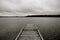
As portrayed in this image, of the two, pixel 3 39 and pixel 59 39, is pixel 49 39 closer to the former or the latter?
pixel 59 39

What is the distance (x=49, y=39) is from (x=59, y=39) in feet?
6.05

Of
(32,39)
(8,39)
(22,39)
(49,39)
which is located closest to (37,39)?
(32,39)

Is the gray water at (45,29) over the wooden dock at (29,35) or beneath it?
beneath

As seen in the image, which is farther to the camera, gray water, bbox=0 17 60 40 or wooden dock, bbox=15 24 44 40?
gray water, bbox=0 17 60 40

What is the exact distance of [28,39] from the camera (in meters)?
9.09

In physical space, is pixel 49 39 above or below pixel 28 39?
below

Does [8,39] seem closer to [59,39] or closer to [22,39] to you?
[22,39]

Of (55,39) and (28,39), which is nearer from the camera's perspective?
(28,39)

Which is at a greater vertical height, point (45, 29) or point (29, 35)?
point (29, 35)

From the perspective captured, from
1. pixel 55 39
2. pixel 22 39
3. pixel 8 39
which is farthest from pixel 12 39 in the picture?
pixel 55 39

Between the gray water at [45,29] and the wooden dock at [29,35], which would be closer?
the wooden dock at [29,35]

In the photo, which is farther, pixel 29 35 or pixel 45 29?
pixel 45 29

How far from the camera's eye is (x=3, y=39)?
14.0 m

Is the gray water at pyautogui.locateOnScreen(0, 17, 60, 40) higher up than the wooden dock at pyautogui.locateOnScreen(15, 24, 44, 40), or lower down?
lower down
